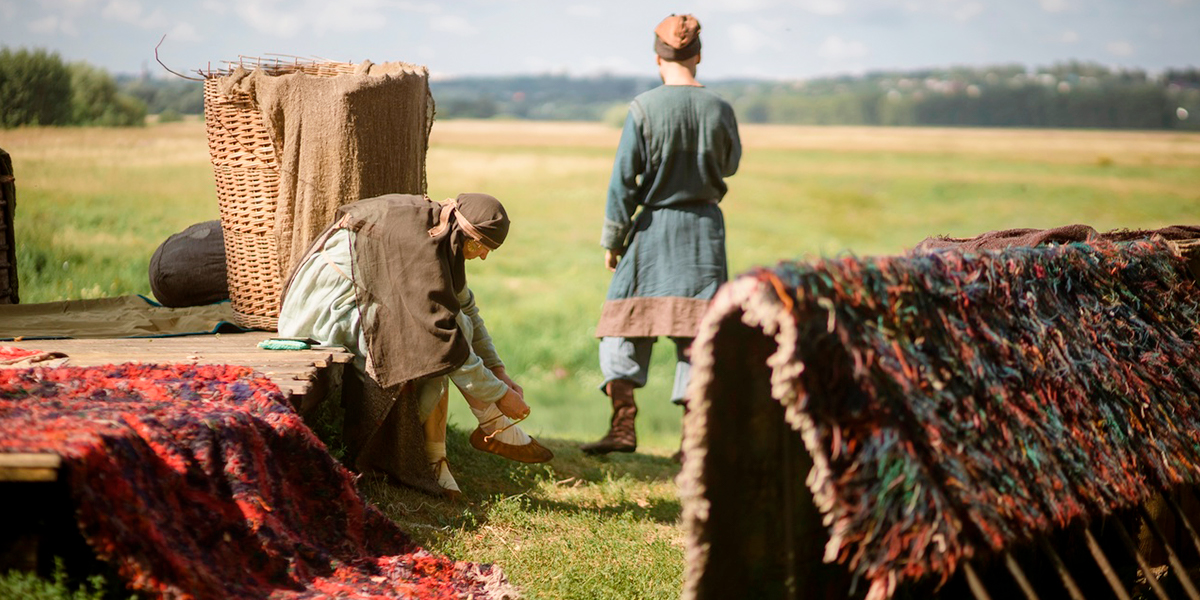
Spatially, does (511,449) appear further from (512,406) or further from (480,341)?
(480,341)

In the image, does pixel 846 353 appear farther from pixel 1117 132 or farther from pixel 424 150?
pixel 1117 132

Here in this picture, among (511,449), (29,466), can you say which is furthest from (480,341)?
(29,466)

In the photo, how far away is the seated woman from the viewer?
13.8 ft

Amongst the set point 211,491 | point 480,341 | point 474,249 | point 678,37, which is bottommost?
point 211,491

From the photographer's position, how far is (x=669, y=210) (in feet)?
17.0

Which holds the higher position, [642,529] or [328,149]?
[328,149]

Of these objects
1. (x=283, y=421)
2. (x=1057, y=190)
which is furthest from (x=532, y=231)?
(x=283, y=421)

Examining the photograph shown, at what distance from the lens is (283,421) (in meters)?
3.55

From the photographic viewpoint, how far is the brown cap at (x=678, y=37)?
512 cm

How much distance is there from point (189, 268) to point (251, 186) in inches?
44.8

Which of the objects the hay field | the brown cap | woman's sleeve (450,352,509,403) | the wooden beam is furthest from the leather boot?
the wooden beam

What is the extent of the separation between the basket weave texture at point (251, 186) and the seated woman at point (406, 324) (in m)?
0.50

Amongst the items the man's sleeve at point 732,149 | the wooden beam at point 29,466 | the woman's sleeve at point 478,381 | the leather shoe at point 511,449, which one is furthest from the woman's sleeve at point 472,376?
the wooden beam at point 29,466

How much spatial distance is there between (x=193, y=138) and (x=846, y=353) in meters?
16.0
